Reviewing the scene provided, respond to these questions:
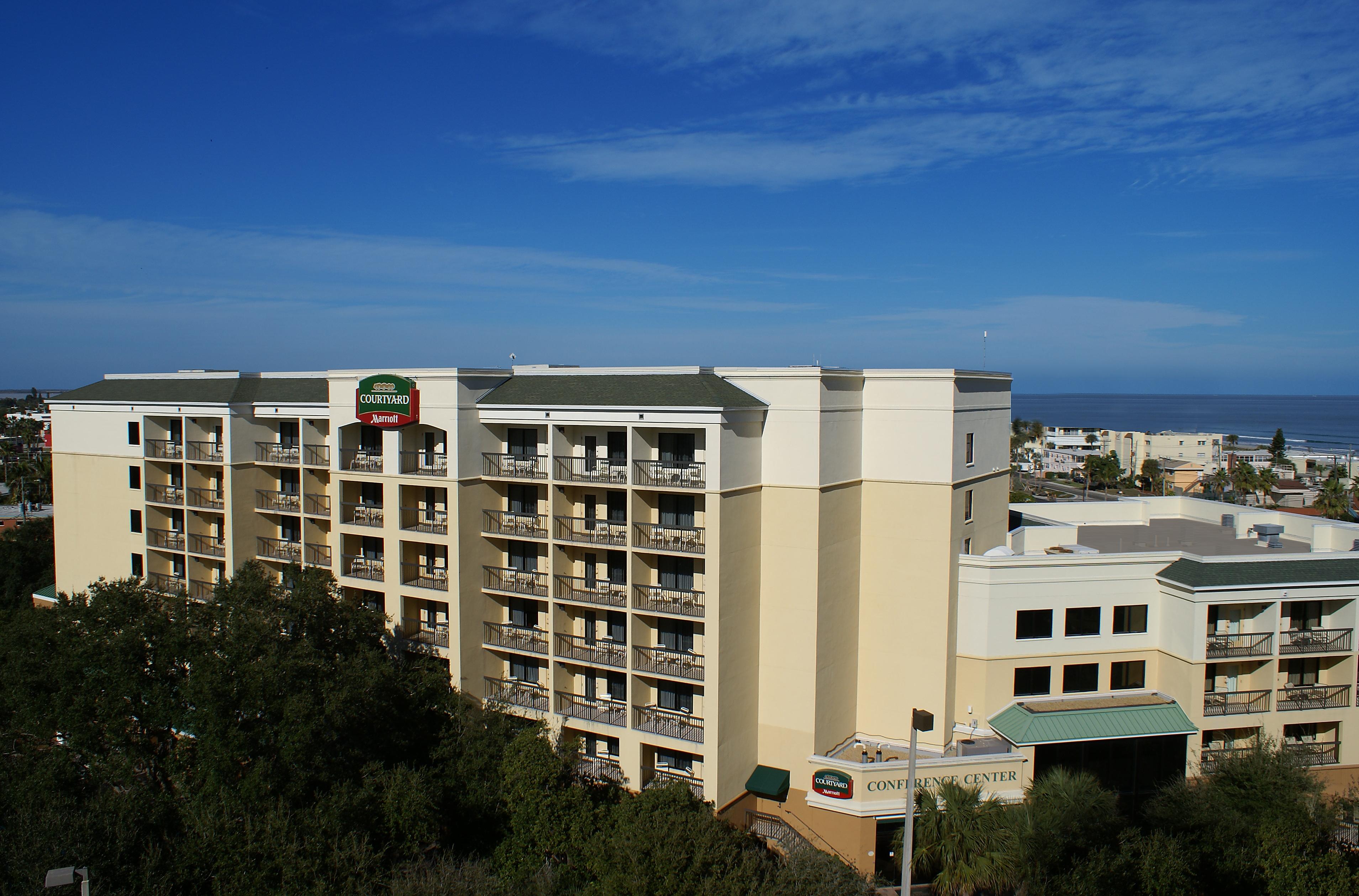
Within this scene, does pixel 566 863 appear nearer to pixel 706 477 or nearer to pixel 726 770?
pixel 726 770

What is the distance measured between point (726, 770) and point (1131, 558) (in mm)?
20223

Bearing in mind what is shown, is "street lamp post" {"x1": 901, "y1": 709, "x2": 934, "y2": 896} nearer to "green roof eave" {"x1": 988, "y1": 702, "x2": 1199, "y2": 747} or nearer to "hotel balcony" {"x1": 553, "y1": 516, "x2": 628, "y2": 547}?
"green roof eave" {"x1": 988, "y1": 702, "x2": 1199, "y2": 747}

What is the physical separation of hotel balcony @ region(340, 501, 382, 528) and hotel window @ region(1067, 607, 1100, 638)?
106 feet

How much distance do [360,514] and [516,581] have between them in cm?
950

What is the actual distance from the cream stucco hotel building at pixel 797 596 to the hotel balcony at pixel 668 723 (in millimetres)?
120

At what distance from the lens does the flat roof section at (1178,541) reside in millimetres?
40688

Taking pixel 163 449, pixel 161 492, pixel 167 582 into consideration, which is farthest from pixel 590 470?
pixel 167 582

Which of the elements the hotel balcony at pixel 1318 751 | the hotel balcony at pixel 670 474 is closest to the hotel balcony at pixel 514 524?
the hotel balcony at pixel 670 474

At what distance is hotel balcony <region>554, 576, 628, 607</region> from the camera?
3394 centimetres

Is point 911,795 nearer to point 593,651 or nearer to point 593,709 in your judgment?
point 593,709

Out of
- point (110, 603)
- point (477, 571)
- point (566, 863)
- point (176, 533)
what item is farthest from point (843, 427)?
point (176, 533)

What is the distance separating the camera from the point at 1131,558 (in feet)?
119

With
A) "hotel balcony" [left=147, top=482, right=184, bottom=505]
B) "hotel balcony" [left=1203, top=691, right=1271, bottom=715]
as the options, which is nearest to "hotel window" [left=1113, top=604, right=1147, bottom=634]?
"hotel balcony" [left=1203, top=691, right=1271, bottom=715]

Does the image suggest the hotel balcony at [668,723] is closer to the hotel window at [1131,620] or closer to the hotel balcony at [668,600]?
the hotel balcony at [668,600]
